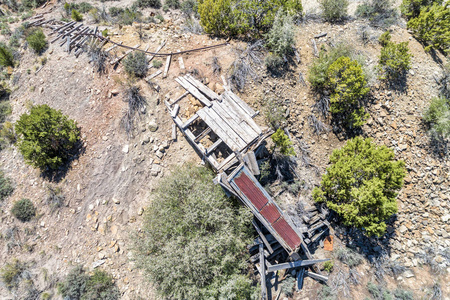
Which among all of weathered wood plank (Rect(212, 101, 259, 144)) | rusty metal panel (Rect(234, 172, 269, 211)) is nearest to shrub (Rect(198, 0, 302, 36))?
weathered wood plank (Rect(212, 101, 259, 144))

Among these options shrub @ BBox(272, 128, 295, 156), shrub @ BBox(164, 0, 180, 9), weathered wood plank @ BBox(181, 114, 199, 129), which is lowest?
shrub @ BBox(272, 128, 295, 156)

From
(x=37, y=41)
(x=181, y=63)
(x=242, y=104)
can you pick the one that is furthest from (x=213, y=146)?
(x=37, y=41)

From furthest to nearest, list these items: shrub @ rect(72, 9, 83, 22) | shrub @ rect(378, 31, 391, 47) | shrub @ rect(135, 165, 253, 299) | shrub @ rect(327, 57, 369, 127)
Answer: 1. shrub @ rect(72, 9, 83, 22)
2. shrub @ rect(378, 31, 391, 47)
3. shrub @ rect(327, 57, 369, 127)
4. shrub @ rect(135, 165, 253, 299)

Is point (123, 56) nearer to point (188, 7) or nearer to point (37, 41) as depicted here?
point (37, 41)

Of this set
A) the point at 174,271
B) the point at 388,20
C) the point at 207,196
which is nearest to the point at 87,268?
the point at 174,271

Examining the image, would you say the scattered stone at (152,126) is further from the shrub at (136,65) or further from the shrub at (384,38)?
the shrub at (384,38)

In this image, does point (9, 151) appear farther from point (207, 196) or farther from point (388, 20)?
point (388, 20)

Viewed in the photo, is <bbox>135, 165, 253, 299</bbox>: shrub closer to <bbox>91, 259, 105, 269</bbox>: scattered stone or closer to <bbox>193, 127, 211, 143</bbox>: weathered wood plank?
<bbox>193, 127, 211, 143</bbox>: weathered wood plank

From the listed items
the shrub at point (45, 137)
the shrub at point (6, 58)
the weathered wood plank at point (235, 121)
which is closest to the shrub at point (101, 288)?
the shrub at point (45, 137)
